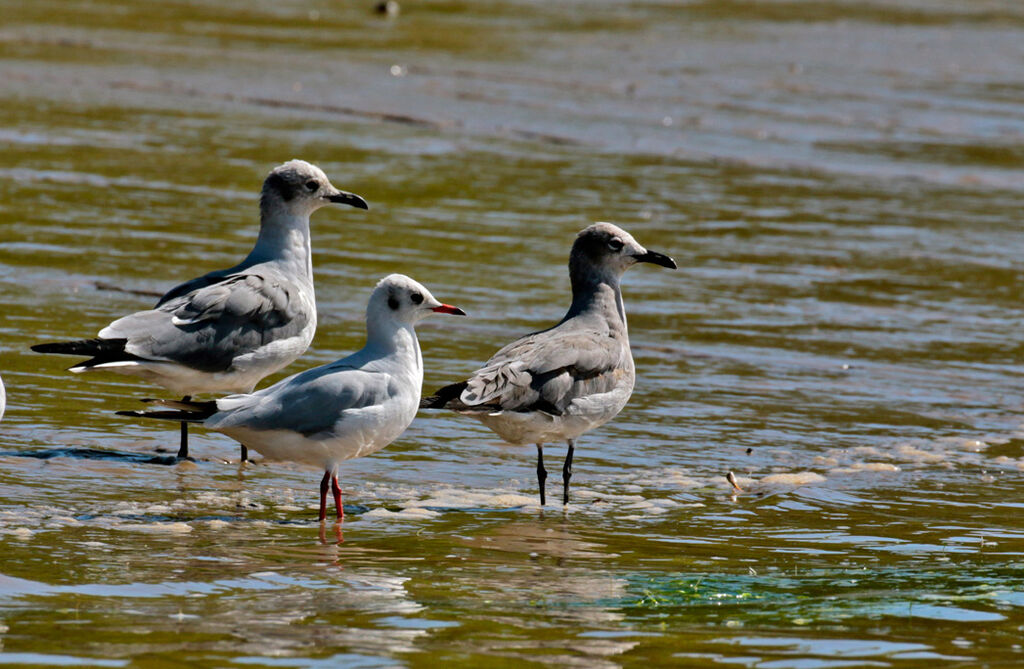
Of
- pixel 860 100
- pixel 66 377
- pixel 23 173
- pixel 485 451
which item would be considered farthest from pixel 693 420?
pixel 860 100

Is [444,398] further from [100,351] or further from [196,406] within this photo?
[100,351]

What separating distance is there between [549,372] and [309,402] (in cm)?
125

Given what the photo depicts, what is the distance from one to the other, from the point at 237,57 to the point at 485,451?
13.4 m

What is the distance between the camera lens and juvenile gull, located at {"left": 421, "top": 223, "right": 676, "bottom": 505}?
7.66 meters

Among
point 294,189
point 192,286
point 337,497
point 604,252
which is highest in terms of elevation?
point 294,189

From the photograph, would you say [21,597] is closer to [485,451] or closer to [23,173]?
[485,451]

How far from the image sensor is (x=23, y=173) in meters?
14.4

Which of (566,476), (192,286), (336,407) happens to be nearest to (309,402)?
(336,407)

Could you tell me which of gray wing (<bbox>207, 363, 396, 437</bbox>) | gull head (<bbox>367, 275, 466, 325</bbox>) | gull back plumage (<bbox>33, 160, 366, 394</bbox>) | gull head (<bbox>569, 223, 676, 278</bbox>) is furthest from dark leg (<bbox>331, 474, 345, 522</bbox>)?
gull head (<bbox>569, 223, 676, 278</bbox>)

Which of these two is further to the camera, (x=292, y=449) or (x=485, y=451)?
(x=485, y=451)

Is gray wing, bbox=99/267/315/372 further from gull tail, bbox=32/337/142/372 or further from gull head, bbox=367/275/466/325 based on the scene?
gull head, bbox=367/275/466/325

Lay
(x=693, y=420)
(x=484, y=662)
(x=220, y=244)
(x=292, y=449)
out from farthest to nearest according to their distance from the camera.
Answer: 1. (x=220, y=244)
2. (x=693, y=420)
3. (x=292, y=449)
4. (x=484, y=662)

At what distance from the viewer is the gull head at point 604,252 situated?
Answer: 8797 millimetres

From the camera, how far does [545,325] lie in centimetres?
1120
